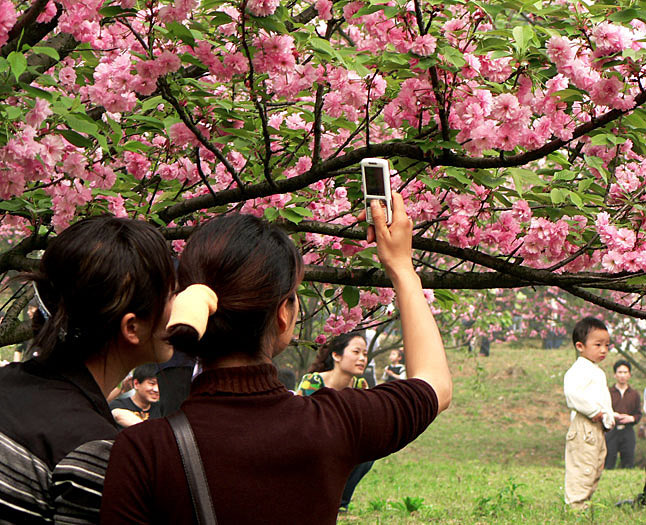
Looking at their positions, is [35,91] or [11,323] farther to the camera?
[11,323]

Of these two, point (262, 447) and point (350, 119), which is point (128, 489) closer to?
point (262, 447)

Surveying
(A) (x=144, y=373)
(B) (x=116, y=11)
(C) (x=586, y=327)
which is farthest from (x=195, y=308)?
(C) (x=586, y=327)

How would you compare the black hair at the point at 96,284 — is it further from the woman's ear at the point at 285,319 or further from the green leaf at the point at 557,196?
the green leaf at the point at 557,196

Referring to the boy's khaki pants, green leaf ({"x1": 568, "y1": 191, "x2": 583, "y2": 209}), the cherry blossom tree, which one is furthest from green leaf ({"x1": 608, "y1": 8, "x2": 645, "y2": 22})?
the boy's khaki pants

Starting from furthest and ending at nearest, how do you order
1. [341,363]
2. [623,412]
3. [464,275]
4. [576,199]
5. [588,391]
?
[623,412], [588,391], [341,363], [464,275], [576,199]

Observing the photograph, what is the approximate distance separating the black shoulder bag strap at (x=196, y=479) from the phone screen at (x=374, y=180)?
707 mm

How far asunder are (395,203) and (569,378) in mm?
6333

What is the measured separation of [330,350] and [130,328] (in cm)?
545

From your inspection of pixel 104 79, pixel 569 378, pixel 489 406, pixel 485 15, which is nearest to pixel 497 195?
pixel 485 15

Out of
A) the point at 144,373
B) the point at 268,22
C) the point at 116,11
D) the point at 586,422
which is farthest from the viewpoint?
the point at 586,422

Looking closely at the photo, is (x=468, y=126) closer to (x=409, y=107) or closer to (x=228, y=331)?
(x=409, y=107)

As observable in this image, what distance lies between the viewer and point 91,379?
174cm

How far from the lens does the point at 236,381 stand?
157cm

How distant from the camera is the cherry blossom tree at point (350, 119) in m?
2.67
